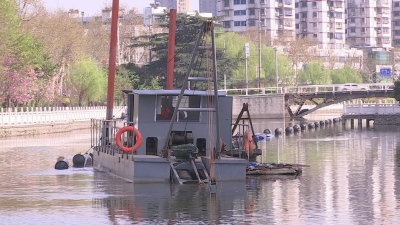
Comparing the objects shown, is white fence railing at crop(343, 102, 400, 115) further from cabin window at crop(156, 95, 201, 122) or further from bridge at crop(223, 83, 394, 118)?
cabin window at crop(156, 95, 201, 122)

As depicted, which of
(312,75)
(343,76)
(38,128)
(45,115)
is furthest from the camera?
(343,76)

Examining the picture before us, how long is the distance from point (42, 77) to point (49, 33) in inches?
339

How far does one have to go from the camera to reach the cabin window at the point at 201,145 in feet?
101

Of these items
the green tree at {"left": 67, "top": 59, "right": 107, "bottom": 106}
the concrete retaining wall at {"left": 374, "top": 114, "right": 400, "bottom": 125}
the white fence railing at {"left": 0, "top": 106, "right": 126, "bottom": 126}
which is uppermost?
the green tree at {"left": 67, "top": 59, "right": 107, "bottom": 106}

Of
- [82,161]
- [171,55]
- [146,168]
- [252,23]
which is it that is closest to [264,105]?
[171,55]

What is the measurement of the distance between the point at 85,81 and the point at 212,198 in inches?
3047

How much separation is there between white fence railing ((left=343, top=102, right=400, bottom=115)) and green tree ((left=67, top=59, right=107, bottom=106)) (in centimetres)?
3158

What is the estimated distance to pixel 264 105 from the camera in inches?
4227

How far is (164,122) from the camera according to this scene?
30469mm

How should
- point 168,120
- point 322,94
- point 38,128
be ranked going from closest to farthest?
point 168,120 → point 38,128 → point 322,94

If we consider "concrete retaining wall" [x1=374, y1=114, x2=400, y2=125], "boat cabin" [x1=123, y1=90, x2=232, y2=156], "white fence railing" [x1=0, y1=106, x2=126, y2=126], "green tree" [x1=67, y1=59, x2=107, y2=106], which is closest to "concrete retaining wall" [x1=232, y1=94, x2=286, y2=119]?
"green tree" [x1=67, y1=59, x2=107, y2=106]

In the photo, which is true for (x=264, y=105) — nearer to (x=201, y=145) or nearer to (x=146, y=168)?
(x=201, y=145)

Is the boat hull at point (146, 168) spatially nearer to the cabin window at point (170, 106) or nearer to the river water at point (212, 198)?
the river water at point (212, 198)

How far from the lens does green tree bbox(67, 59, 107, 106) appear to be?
4001 inches
